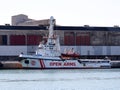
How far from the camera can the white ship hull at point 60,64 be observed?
89.7 m

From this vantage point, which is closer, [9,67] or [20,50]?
[9,67]

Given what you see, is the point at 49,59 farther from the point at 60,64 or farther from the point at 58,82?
the point at 58,82

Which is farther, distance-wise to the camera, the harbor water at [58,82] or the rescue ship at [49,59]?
the rescue ship at [49,59]

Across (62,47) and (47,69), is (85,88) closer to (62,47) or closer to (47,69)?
(47,69)

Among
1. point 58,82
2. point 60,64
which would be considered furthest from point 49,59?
point 58,82

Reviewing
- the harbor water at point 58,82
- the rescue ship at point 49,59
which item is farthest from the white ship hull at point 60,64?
the harbor water at point 58,82

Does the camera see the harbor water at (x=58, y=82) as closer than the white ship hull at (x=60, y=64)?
Yes

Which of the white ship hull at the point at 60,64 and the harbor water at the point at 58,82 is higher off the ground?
the harbor water at the point at 58,82

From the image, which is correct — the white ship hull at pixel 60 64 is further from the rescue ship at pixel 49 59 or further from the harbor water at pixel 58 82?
the harbor water at pixel 58 82

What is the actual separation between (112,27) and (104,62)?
2123 cm

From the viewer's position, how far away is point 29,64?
89812 millimetres

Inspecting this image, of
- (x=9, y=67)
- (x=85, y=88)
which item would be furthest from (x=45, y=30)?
(x=85, y=88)

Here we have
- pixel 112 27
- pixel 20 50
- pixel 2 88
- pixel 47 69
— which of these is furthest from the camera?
pixel 112 27

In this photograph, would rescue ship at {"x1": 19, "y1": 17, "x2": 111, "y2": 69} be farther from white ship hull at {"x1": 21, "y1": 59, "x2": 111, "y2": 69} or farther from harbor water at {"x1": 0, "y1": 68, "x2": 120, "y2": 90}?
harbor water at {"x1": 0, "y1": 68, "x2": 120, "y2": 90}
